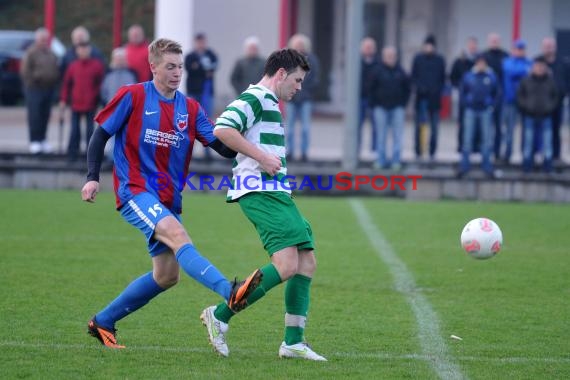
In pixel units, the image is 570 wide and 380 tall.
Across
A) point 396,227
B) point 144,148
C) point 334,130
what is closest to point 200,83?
point 396,227

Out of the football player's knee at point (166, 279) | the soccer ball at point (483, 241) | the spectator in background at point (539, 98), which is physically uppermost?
the spectator in background at point (539, 98)

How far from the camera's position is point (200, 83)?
16875 mm

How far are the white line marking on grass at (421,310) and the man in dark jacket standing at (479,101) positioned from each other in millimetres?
3691

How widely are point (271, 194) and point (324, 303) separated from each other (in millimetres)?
2238

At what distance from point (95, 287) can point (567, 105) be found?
18012 mm

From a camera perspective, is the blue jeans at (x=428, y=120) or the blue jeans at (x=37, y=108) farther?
the blue jeans at (x=37, y=108)

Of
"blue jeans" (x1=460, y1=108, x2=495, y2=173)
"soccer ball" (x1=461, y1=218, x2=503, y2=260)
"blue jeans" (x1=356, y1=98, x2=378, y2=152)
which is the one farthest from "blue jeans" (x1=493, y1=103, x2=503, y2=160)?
"soccer ball" (x1=461, y1=218, x2=503, y2=260)

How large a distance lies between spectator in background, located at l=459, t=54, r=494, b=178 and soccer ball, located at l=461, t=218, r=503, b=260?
9067mm

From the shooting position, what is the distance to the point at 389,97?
1655 cm

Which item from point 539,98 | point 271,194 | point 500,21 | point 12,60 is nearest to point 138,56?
point 539,98

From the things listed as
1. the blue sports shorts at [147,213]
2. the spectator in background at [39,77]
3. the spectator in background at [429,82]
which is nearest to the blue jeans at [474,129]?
the spectator in background at [429,82]

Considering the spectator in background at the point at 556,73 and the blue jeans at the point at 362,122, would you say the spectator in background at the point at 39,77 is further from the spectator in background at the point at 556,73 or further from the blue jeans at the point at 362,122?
the spectator in background at the point at 556,73

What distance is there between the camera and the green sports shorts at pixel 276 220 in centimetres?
586

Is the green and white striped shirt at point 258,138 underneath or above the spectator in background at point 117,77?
underneath
